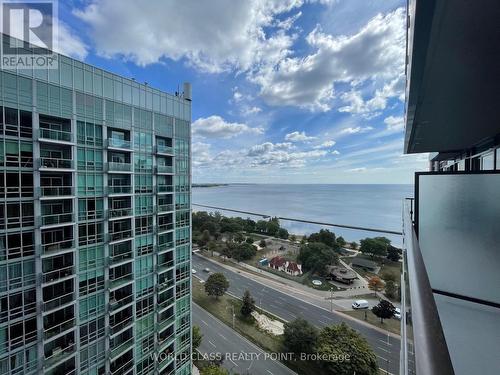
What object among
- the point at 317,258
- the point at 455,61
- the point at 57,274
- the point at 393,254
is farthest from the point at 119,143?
the point at 393,254

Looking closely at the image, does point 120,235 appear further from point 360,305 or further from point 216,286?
point 360,305

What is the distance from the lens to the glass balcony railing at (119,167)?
308 inches

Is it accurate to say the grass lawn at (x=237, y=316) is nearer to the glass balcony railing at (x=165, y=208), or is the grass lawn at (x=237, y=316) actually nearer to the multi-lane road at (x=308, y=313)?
the multi-lane road at (x=308, y=313)

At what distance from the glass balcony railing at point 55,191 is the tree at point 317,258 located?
21.7 metres

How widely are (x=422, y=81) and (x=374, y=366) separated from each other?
1349 centimetres

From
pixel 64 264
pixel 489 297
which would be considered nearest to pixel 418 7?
pixel 489 297

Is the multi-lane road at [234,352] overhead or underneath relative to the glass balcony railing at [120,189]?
underneath

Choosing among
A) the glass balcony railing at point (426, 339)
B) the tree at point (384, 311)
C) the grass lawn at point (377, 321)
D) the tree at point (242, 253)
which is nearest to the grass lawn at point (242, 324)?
the grass lawn at point (377, 321)

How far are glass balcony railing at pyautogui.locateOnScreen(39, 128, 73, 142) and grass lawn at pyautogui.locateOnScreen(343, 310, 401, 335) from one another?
1918 centimetres

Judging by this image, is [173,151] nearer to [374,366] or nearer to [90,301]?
[90,301]

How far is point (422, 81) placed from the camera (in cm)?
204

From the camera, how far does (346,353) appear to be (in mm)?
11031

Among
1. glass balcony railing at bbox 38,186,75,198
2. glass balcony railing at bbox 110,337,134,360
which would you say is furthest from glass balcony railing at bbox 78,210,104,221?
glass balcony railing at bbox 110,337,134,360

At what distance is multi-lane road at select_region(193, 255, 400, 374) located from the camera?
13177 mm
